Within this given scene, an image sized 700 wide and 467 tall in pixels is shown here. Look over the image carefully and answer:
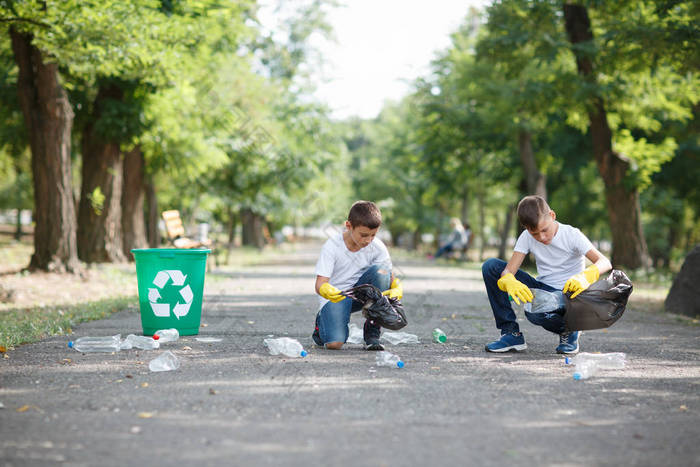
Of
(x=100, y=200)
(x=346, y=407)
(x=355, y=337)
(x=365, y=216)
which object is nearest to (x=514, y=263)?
(x=365, y=216)

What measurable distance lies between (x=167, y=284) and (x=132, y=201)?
46.8ft

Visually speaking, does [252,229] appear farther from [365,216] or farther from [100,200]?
[365,216]

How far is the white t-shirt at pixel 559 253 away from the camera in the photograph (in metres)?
6.14

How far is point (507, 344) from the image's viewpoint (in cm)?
639

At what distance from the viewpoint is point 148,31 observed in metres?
11.4

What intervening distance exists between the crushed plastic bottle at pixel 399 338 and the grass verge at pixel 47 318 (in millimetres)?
3091

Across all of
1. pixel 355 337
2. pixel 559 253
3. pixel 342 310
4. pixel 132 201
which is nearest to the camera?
pixel 559 253

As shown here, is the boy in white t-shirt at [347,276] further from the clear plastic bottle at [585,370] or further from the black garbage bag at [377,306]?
the clear plastic bottle at [585,370]

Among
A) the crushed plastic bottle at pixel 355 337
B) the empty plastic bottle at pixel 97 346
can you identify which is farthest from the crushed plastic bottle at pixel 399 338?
the empty plastic bottle at pixel 97 346

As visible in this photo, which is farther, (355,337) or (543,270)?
(355,337)

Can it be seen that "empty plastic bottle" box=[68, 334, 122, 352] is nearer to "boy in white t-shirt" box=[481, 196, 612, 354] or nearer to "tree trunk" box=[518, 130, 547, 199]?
A: "boy in white t-shirt" box=[481, 196, 612, 354]

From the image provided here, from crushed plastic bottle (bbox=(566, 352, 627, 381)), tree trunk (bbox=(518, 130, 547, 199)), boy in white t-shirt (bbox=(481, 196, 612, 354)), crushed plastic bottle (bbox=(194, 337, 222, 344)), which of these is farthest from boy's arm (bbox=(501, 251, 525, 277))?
tree trunk (bbox=(518, 130, 547, 199))

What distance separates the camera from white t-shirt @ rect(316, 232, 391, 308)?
6.34 m

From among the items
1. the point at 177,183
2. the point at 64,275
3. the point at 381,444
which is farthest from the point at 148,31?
the point at 177,183
